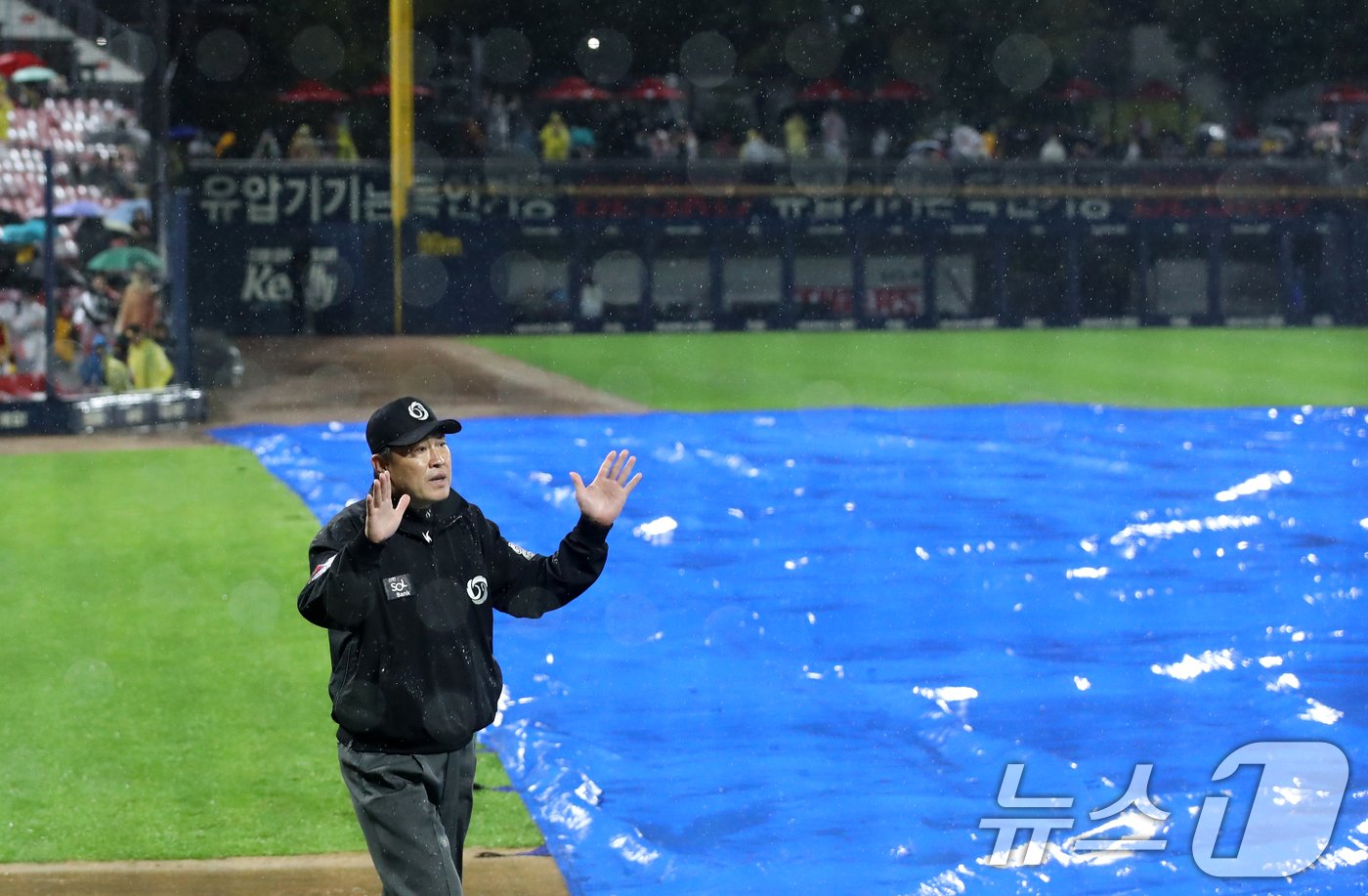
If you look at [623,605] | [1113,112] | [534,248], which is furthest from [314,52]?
[623,605]

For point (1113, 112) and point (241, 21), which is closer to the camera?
point (241, 21)

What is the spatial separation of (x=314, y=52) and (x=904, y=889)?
119ft

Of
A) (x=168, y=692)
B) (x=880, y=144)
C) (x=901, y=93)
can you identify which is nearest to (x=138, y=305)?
(x=168, y=692)

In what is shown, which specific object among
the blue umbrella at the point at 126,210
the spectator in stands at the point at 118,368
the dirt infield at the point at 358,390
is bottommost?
the dirt infield at the point at 358,390

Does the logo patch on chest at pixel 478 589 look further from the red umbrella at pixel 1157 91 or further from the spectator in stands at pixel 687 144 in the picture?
the red umbrella at pixel 1157 91

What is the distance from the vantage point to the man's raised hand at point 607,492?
5.41 metres

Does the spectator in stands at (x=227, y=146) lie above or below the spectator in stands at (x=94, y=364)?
above

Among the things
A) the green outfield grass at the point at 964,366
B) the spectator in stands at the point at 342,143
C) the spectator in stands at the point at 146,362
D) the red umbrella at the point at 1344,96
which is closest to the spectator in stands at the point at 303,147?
the spectator in stands at the point at 342,143

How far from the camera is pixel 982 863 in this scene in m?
6.49

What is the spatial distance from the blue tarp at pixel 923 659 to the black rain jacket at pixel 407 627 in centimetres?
161

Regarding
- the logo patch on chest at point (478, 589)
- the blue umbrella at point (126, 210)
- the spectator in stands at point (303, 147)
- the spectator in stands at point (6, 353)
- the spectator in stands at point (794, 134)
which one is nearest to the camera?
the logo patch on chest at point (478, 589)

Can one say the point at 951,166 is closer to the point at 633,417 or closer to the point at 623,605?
the point at 633,417

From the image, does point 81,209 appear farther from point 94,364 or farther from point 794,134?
point 794,134

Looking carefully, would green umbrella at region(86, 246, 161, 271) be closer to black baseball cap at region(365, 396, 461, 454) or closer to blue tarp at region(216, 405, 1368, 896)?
blue tarp at region(216, 405, 1368, 896)
